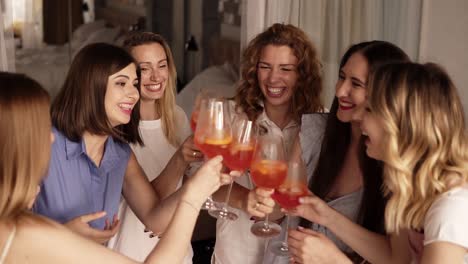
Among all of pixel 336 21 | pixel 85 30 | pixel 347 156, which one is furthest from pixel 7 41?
pixel 347 156

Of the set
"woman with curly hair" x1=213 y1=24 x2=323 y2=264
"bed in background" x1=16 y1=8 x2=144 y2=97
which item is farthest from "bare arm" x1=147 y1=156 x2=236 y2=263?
"bed in background" x1=16 y1=8 x2=144 y2=97

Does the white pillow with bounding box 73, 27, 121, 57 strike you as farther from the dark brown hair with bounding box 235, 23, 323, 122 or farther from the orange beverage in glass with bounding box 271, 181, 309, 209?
the orange beverage in glass with bounding box 271, 181, 309, 209

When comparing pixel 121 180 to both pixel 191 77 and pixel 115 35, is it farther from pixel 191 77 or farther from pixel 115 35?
pixel 115 35

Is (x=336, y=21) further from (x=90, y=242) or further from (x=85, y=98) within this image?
(x=90, y=242)

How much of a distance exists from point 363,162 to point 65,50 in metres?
3.44

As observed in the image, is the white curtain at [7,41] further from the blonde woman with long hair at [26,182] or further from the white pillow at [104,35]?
the blonde woman with long hair at [26,182]

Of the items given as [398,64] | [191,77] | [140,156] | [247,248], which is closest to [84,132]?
[140,156]

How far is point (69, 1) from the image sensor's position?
15.5 feet

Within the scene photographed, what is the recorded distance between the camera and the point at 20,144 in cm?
128

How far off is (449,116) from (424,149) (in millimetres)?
95

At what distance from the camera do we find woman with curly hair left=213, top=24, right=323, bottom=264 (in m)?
2.20

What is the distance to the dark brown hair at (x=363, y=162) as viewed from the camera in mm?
1787

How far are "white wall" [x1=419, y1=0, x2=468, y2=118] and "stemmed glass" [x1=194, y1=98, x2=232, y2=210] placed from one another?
2117mm

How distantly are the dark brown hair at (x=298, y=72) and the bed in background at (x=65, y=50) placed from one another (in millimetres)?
2516
